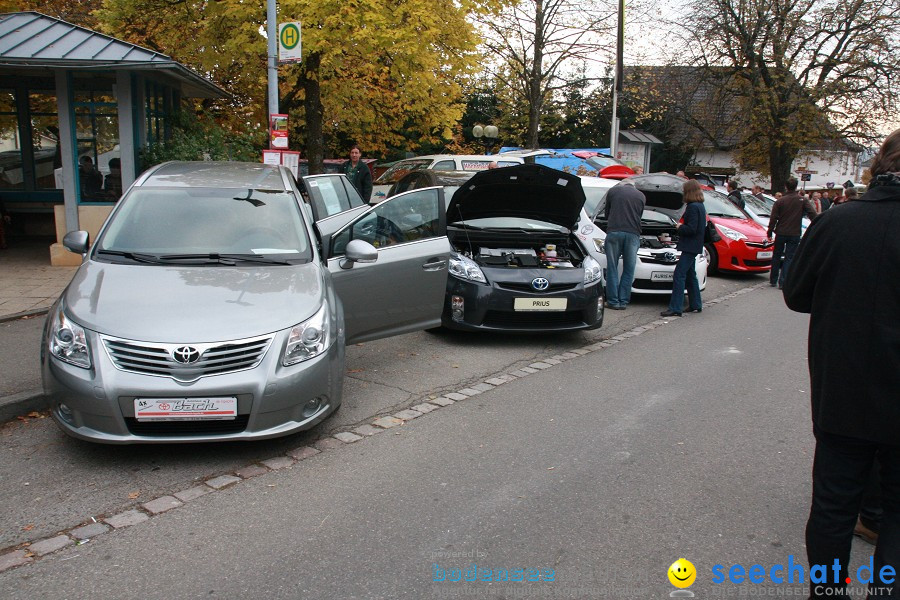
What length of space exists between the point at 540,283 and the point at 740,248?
26.3 ft

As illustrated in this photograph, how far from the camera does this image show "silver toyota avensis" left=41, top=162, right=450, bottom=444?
4.41m

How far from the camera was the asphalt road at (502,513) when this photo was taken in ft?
11.0

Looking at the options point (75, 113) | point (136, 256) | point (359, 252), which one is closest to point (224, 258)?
point (136, 256)

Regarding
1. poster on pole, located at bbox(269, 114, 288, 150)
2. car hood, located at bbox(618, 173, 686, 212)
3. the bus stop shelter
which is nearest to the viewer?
the bus stop shelter

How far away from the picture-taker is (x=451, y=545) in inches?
144

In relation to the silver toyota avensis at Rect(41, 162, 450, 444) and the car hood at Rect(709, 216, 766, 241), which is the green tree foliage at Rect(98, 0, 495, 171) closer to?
the car hood at Rect(709, 216, 766, 241)

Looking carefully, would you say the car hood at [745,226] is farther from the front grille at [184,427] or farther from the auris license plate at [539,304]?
the front grille at [184,427]

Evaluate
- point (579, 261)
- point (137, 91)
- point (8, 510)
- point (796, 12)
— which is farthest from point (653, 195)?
point (796, 12)

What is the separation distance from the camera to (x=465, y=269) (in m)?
7.88

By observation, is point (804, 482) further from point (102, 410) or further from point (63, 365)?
point (63, 365)

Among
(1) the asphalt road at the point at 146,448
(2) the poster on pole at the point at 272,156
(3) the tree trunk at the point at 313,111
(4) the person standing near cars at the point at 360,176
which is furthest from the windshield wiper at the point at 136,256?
(3) the tree trunk at the point at 313,111

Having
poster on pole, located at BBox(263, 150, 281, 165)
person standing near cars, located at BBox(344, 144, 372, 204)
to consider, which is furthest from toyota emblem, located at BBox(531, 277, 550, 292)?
person standing near cars, located at BBox(344, 144, 372, 204)

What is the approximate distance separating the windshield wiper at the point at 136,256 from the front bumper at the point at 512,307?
10.8 feet

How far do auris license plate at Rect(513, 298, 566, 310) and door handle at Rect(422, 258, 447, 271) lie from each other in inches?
41.6
